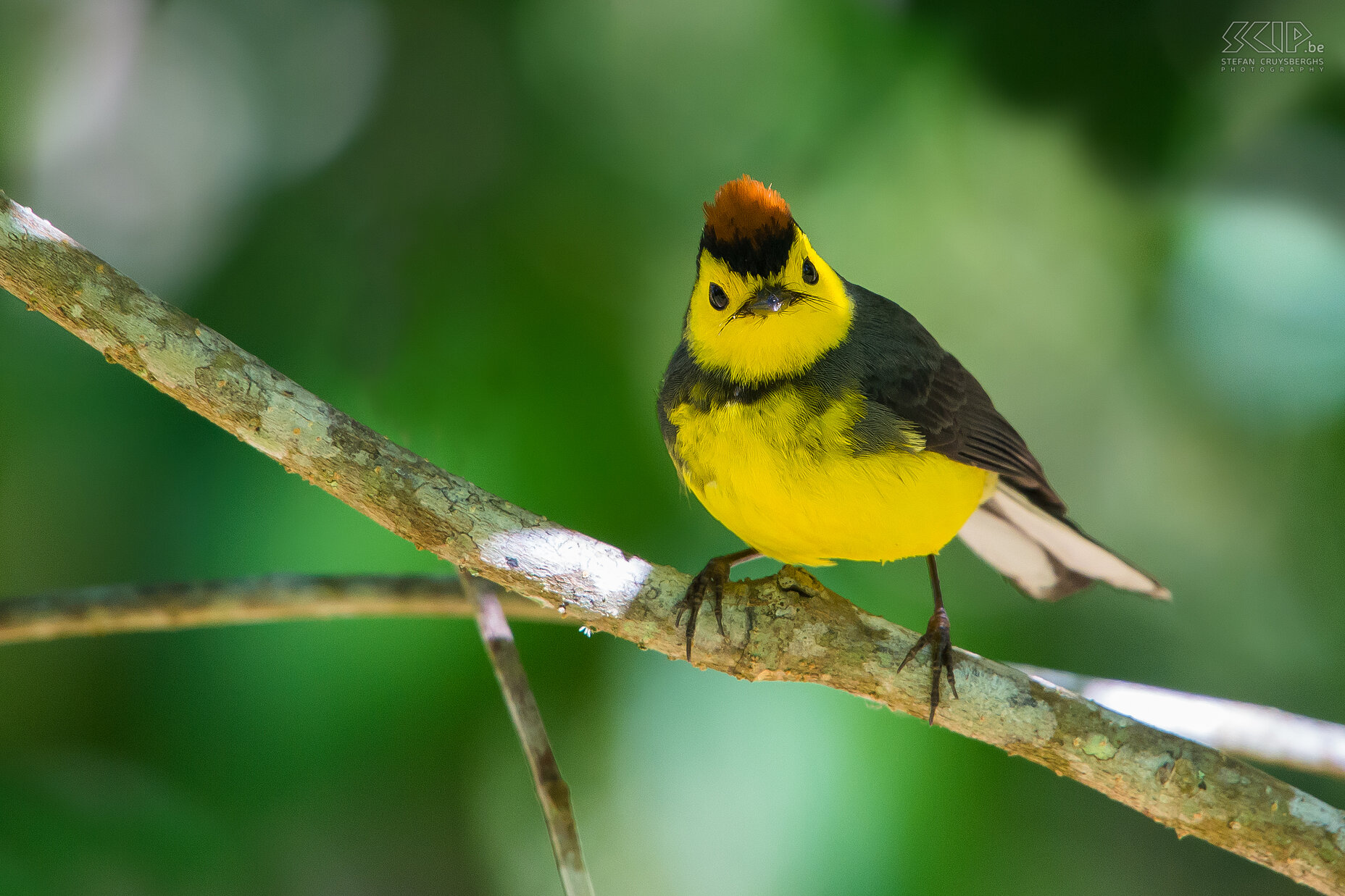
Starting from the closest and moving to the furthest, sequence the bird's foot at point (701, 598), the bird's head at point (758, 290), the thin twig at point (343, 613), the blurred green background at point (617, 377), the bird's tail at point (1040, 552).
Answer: the bird's foot at point (701, 598), the bird's head at point (758, 290), the thin twig at point (343, 613), the bird's tail at point (1040, 552), the blurred green background at point (617, 377)

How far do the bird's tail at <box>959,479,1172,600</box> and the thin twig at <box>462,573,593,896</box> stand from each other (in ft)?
3.79

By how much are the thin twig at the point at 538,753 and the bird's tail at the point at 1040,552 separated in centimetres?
116

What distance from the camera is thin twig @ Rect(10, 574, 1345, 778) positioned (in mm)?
2156

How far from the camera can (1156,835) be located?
3.59 meters

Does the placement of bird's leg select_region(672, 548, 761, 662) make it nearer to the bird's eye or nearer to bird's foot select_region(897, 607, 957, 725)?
→ bird's foot select_region(897, 607, 957, 725)

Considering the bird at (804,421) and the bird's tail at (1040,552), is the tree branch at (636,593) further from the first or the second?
the bird's tail at (1040,552)

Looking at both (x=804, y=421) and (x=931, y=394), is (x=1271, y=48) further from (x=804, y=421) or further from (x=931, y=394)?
(x=804, y=421)

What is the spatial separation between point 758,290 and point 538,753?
3.04 feet

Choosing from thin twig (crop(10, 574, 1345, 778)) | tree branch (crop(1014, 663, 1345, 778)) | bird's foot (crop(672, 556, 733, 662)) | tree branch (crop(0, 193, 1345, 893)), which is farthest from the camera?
tree branch (crop(1014, 663, 1345, 778))

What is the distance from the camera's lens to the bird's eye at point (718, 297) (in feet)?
6.33

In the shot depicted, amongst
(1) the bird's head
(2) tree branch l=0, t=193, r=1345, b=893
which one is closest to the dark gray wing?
(1) the bird's head

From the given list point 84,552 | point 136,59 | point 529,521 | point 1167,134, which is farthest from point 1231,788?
point 136,59

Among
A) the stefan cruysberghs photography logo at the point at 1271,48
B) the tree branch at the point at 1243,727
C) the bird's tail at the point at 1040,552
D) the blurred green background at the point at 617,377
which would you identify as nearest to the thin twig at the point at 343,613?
the tree branch at the point at 1243,727

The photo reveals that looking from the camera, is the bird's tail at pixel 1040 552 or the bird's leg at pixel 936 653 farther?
the bird's tail at pixel 1040 552
